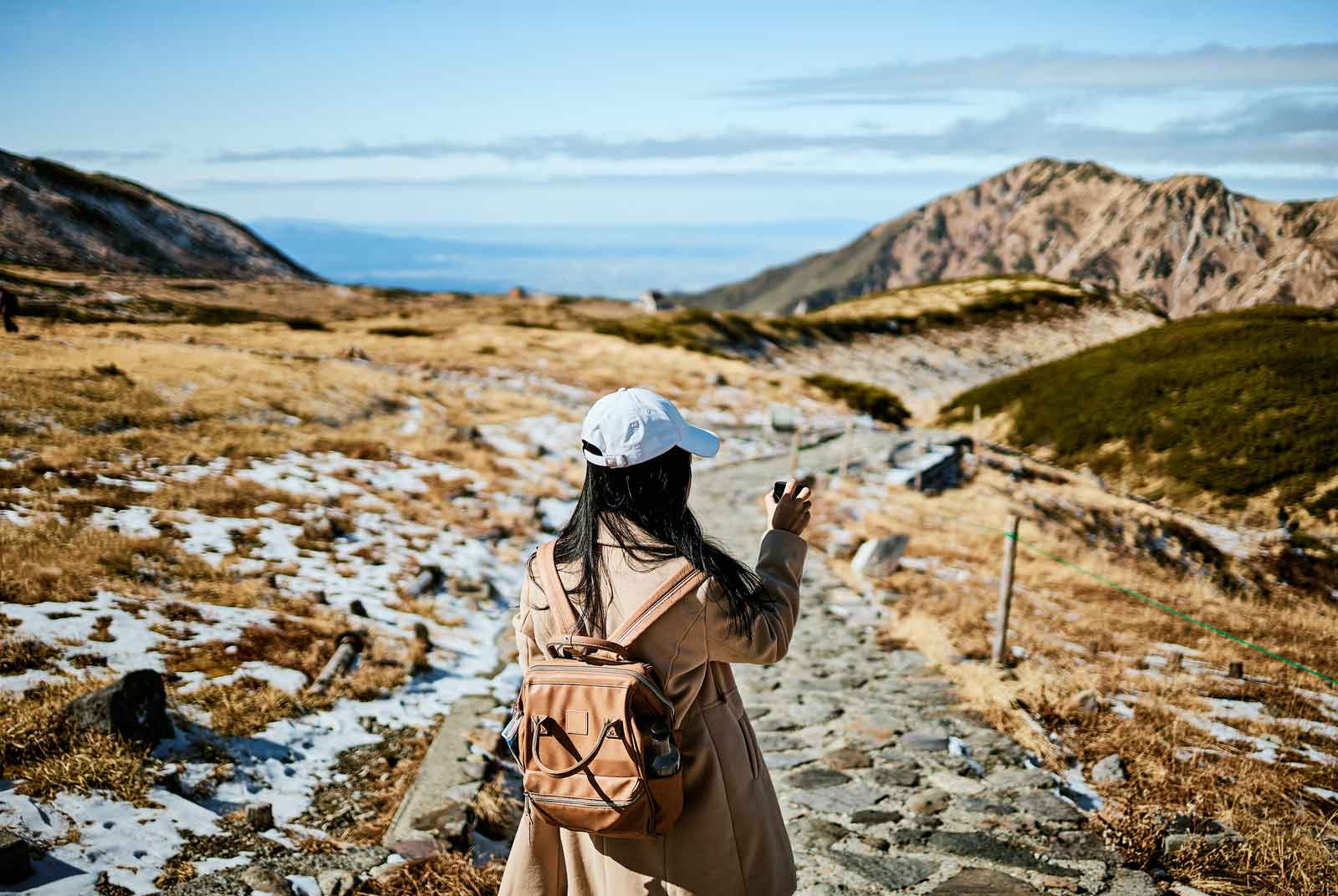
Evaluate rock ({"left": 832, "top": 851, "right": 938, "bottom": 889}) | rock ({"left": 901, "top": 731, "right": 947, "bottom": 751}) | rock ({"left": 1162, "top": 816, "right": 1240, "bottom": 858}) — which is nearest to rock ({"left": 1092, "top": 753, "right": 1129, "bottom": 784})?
rock ({"left": 1162, "top": 816, "right": 1240, "bottom": 858})

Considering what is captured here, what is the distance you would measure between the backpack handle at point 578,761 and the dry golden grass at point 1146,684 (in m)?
4.11

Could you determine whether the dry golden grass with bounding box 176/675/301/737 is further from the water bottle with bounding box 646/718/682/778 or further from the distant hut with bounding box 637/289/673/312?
the distant hut with bounding box 637/289/673/312

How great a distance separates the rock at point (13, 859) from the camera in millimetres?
3969

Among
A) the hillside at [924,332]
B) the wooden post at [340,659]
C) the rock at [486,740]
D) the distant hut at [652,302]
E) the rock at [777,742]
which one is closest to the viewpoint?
the rock at [486,740]

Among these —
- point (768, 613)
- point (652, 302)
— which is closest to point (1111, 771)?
point (768, 613)

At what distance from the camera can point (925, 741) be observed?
21.8 ft

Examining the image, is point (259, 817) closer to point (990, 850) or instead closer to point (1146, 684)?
point (990, 850)

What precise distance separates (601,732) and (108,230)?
4032 inches

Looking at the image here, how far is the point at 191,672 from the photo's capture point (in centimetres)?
673

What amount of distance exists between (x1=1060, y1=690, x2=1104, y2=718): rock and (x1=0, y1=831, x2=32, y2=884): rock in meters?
7.27

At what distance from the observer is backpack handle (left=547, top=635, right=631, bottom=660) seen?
8.27ft

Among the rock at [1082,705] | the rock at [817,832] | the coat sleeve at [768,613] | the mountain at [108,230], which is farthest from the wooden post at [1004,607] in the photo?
the mountain at [108,230]

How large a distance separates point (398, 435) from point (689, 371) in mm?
21160

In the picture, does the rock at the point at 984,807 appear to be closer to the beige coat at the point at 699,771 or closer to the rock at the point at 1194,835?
the rock at the point at 1194,835
